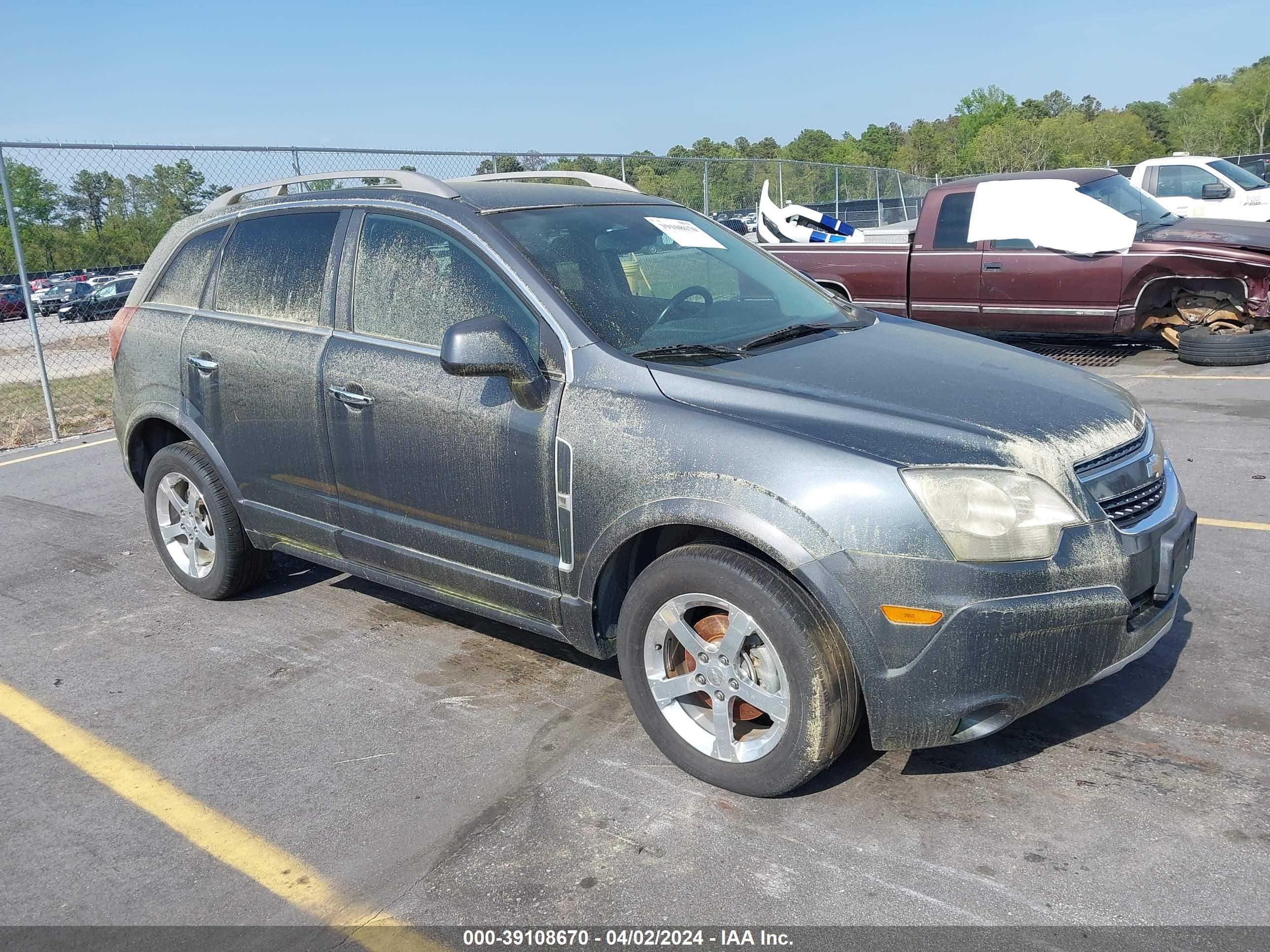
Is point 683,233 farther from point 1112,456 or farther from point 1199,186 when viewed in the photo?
point 1199,186

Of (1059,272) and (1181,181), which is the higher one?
(1181,181)

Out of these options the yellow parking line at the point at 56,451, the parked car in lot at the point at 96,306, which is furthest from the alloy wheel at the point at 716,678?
the parked car in lot at the point at 96,306

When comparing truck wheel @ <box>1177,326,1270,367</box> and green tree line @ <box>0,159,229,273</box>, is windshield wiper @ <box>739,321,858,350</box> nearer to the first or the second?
truck wheel @ <box>1177,326,1270,367</box>

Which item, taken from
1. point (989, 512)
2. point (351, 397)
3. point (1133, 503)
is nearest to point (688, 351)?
point (989, 512)

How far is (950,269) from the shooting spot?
34.1 ft

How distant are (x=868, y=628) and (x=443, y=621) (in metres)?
2.40

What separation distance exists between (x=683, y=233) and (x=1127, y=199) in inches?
290

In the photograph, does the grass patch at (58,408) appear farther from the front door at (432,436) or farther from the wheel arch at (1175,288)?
the wheel arch at (1175,288)

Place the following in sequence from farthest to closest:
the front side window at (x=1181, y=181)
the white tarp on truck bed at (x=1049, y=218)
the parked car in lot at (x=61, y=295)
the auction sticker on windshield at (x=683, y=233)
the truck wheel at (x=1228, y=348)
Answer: the front side window at (x=1181, y=181) → the parked car in lot at (x=61, y=295) → the white tarp on truck bed at (x=1049, y=218) → the truck wheel at (x=1228, y=348) → the auction sticker on windshield at (x=683, y=233)

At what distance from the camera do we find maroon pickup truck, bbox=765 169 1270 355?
369 inches

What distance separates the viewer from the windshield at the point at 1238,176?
14703 mm

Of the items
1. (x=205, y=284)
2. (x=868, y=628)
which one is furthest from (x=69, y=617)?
(x=868, y=628)

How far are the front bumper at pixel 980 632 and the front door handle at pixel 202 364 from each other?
3.03 m

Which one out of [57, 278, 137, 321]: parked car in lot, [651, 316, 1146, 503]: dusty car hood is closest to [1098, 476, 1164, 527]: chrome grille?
[651, 316, 1146, 503]: dusty car hood
